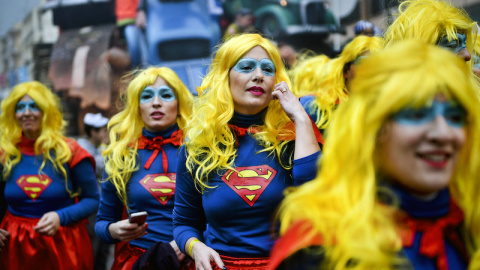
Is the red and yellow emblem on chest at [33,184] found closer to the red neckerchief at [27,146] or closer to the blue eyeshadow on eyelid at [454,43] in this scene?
the red neckerchief at [27,146]

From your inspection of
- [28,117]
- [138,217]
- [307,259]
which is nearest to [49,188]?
[28,117]

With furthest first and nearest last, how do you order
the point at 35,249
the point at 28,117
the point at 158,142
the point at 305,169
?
the point at 28,117 < the point at 35,249 < the point at 158,142 < the point at 305,169

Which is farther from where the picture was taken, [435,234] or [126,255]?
[126,255]

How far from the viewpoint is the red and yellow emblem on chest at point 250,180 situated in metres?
2.42

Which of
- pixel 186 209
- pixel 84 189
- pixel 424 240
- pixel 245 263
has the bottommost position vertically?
pixel 84 189

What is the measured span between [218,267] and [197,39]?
4924mm

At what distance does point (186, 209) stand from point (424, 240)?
1507 millimetres

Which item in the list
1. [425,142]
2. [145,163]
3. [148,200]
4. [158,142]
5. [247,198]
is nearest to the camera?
[425,142]

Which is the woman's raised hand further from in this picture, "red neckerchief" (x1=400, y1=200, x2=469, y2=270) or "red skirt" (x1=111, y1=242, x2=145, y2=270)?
"red skirt" (x1=111, y1=242, x2=145, y2=270)

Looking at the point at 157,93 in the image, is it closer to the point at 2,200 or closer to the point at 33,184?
the point at 33,184

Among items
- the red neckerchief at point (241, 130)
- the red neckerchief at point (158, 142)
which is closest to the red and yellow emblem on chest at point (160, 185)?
the red neckerchief at point (158, 142)

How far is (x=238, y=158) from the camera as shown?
8.36 feet

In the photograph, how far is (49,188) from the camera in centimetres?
398

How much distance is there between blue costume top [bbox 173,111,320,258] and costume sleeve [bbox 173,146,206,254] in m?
0.01
